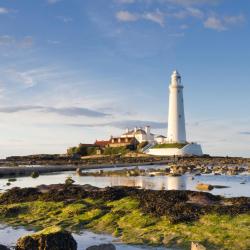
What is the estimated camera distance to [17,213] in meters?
24.4

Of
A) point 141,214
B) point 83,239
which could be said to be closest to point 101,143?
point 141,214

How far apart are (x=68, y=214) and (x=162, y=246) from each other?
24.2 ft

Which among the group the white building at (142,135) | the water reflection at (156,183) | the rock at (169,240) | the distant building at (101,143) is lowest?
the rock at (169,240)

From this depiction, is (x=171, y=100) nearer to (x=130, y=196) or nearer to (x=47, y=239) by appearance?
(x=130, y=196)

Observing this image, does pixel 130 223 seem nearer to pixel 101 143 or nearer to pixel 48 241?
pixel 48 241

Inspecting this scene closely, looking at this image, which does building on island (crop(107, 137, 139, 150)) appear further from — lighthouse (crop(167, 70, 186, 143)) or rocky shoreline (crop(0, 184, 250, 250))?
rocky shoreline (crop(0, 184, 250, 250))

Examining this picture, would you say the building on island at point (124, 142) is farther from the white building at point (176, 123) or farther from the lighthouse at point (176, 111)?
the lighthouse at point (176, 111)

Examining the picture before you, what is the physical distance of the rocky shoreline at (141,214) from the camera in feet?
57.4

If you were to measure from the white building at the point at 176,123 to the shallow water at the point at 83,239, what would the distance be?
91.4m

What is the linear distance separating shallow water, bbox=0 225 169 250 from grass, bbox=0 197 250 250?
57cm

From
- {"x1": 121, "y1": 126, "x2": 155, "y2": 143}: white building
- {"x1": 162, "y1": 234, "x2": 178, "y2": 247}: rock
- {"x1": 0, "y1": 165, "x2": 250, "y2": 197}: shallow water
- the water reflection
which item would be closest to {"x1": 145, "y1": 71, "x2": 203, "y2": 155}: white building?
{"x1": 121, "y1": 126, "x2": 155, "y2": 143}: white building

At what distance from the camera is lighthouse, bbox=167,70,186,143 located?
11031 cm

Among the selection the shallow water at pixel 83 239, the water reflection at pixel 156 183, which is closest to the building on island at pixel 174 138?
the water reflection at pixel 156 183

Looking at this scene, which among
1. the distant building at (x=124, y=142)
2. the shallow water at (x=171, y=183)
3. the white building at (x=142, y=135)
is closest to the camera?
the shallow water at (x=171, y=183)
